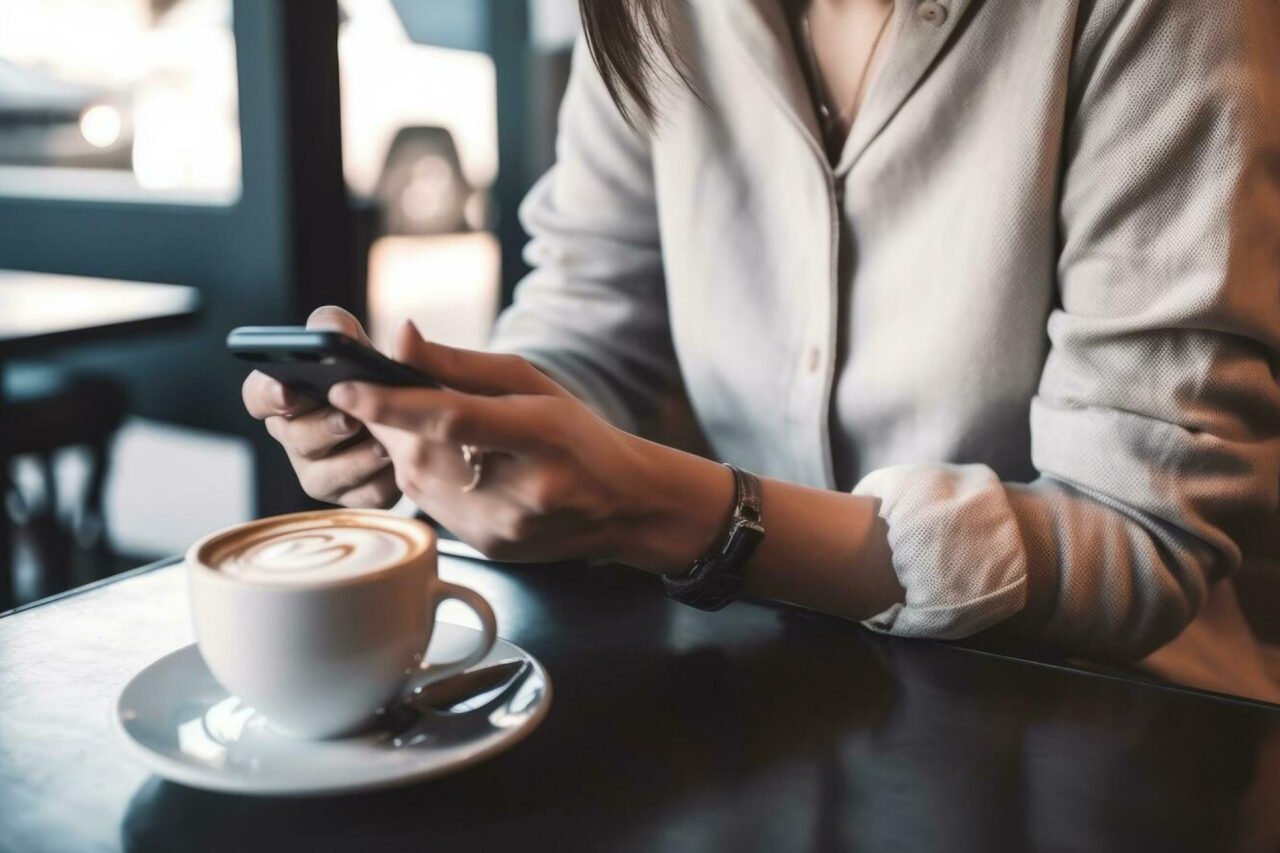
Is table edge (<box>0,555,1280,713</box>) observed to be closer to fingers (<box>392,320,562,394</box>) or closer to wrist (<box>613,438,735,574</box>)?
wrist (<box>613,438,735,574</box>)

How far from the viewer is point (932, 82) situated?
96cm

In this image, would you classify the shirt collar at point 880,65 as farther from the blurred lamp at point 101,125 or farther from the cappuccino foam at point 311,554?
the blurred lamp at point 101,125

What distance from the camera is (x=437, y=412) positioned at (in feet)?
1.93

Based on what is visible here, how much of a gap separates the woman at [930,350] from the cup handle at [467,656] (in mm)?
78

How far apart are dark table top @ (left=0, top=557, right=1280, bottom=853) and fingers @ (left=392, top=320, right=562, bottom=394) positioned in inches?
6.1

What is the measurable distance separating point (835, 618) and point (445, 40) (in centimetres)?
234

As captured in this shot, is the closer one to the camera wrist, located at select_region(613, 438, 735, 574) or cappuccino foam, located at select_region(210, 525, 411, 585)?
cappuccino foam, located at select_region(210, 525, 411, 585)

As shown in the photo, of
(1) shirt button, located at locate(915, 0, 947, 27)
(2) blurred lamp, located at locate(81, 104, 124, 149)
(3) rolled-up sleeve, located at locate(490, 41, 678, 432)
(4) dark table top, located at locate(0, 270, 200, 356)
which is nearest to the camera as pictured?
(1) shirt button, located at locate(915, 0, 947, 27)

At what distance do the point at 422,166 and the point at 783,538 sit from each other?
2.46m

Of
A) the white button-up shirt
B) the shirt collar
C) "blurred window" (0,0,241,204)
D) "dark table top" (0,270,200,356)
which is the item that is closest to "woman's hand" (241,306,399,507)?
the white button-up shirt

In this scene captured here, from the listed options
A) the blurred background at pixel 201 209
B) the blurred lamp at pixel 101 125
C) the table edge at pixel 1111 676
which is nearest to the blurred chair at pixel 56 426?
the blurred background at pixel 201 209

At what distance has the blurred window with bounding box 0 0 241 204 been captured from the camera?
2.29m

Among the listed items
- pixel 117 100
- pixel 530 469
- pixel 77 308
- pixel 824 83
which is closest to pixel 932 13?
pixel 824 83

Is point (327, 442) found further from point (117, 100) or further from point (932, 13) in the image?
point (117, 100)
